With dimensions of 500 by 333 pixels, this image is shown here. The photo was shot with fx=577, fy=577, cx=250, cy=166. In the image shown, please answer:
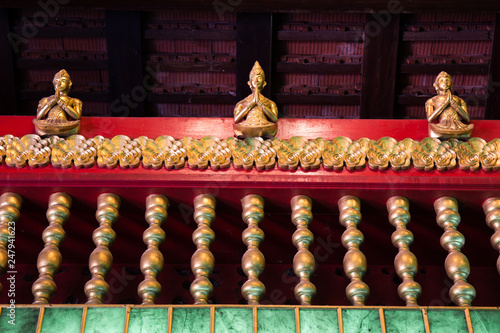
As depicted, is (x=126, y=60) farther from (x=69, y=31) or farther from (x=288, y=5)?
(x=288, y=5)

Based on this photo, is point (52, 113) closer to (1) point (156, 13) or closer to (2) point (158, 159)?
(2) point (158, 159)

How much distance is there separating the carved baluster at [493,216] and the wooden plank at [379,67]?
1604 mm

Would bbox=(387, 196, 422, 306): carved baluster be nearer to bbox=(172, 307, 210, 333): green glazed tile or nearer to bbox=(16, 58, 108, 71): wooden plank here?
bbox=(172, 307, 210, 333): green glazed tile

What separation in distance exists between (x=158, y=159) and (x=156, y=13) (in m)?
1.69

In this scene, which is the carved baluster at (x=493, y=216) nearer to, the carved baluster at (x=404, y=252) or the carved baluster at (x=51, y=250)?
the carved baluster at (x=404, y=252)

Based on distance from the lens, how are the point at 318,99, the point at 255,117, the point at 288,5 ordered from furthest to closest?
the point at 318,99 → the point at 288,5 → the point at 255,117

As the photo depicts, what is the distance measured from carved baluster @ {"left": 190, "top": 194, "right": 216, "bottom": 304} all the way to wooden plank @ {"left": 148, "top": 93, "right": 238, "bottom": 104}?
1652mm

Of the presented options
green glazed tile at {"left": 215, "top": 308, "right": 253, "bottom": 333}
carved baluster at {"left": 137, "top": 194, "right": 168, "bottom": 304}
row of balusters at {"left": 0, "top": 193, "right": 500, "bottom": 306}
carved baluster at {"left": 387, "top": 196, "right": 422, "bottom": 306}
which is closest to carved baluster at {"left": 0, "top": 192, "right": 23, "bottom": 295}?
row of balusters at {"left": 0, "top": 193, "right": 500, "bottom": 306}

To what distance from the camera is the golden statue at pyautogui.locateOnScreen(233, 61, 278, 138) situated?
1.90 meters

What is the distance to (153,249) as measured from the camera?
→ 158 centimetres

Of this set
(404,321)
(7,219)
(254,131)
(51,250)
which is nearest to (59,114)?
(7,219)

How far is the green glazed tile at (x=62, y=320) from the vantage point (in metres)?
1.33

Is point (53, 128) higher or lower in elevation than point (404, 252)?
higher

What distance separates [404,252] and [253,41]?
6.23 ft
